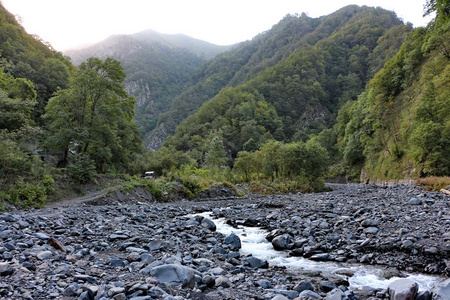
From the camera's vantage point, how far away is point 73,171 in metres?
21.4

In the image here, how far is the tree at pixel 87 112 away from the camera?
23.8 metres

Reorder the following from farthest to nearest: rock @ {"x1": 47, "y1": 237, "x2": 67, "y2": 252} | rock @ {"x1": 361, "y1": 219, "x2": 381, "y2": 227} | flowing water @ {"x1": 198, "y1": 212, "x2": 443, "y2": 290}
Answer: rock @ {"x1": 361, "y1": 219, "x2": 381, "y2": 227}, rock @ {"x1": 47, "y1": 237, "x2": 67, "y2": 252}, flowing water @ {"x1": 198, "y1": 212, "x2": 443, "y2": 290}

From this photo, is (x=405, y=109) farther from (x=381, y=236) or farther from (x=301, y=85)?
(x=301, y=85)

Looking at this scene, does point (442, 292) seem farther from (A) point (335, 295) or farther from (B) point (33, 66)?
(B) point (33, 66)

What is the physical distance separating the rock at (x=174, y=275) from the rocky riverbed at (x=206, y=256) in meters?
0.02

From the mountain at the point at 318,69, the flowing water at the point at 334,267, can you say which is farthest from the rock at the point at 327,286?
the mountain at the point at 318,69

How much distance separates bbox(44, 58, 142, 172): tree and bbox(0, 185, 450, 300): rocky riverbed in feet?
50.2

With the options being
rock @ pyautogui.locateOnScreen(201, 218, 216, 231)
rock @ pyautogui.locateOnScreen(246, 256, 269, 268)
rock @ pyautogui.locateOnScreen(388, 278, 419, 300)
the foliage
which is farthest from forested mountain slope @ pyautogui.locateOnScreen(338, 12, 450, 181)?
rock @ pyautogui.locateOnScreen(246, 256, 269, 268)

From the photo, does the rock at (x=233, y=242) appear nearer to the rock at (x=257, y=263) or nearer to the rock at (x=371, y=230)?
the rock at (x=257, y=263)

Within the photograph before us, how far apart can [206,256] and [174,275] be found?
2604 mm

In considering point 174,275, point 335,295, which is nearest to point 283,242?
point 335,295

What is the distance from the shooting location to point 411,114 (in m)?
36.8

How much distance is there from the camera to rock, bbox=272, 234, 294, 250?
9.23 meters

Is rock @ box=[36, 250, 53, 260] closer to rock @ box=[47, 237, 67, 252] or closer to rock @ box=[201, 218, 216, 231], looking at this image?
rock @ box=[47, 237, 67, 252]
